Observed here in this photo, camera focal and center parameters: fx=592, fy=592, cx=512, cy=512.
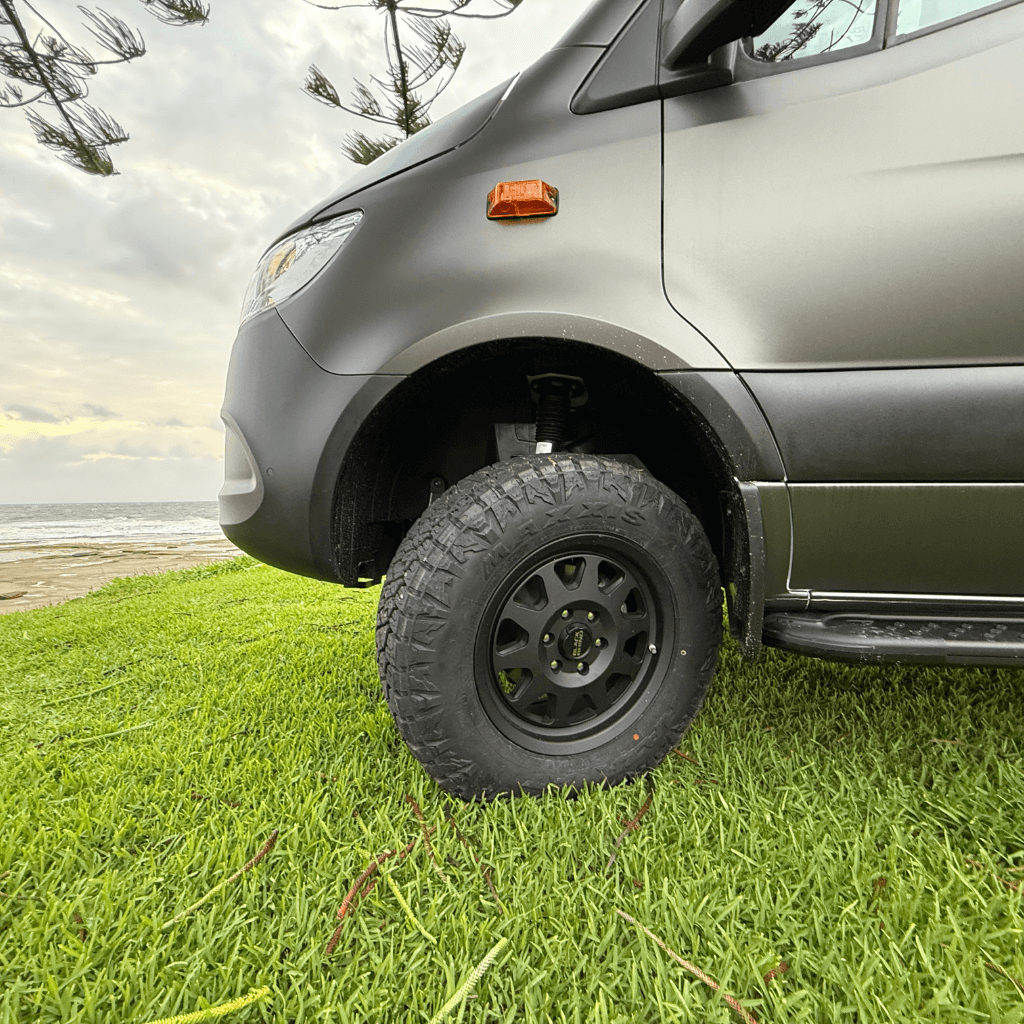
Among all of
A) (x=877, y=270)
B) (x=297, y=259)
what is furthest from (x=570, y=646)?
(x=297, y=259)

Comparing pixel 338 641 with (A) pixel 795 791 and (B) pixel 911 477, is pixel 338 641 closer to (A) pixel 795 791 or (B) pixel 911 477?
(A) pixel 795 791

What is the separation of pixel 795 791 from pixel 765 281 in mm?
1135

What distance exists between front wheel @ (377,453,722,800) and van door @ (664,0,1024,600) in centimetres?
32

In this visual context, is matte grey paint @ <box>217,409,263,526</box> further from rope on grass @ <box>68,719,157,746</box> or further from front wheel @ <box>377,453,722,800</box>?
rope on grass @ <box>68,719,157,746</box>

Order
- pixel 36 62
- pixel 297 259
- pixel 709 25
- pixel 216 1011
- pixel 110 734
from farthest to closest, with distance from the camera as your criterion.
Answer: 1. pixel 36 62
2. pixel 110 734
3. pixel 297 259
4. pixel 709 25
5. pixel 216 1011

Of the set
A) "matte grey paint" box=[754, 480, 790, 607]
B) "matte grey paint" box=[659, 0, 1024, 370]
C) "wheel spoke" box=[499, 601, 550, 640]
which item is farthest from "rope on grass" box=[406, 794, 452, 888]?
"matte grey paint" box=[659, 0, 1024, 370]

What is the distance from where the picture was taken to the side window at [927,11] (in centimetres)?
128

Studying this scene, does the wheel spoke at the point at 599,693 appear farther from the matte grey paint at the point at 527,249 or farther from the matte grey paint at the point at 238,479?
the matte grey paint at the point at 238,479

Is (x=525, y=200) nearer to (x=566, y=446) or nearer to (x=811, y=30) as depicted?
(x=566, y=446)

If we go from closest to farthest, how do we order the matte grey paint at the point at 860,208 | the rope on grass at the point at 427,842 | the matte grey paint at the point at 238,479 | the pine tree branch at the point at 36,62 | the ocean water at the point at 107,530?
the rope on grass at the point at 427,842 < the matte grey paint at the point at 860,208 < the matte grey paint at the point at 238,479 < the pine tree branch at the point at 36,62 < the ocean water at the point at 107,530

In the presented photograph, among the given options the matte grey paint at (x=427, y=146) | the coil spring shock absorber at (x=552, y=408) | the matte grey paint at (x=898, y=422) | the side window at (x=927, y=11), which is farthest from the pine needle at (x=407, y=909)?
the side window at (x=927, y=11)

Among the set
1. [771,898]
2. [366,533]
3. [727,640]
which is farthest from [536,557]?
[727,640]

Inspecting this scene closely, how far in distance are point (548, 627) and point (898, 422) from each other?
34.3 inches

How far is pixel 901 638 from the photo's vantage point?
1241 millimetres
